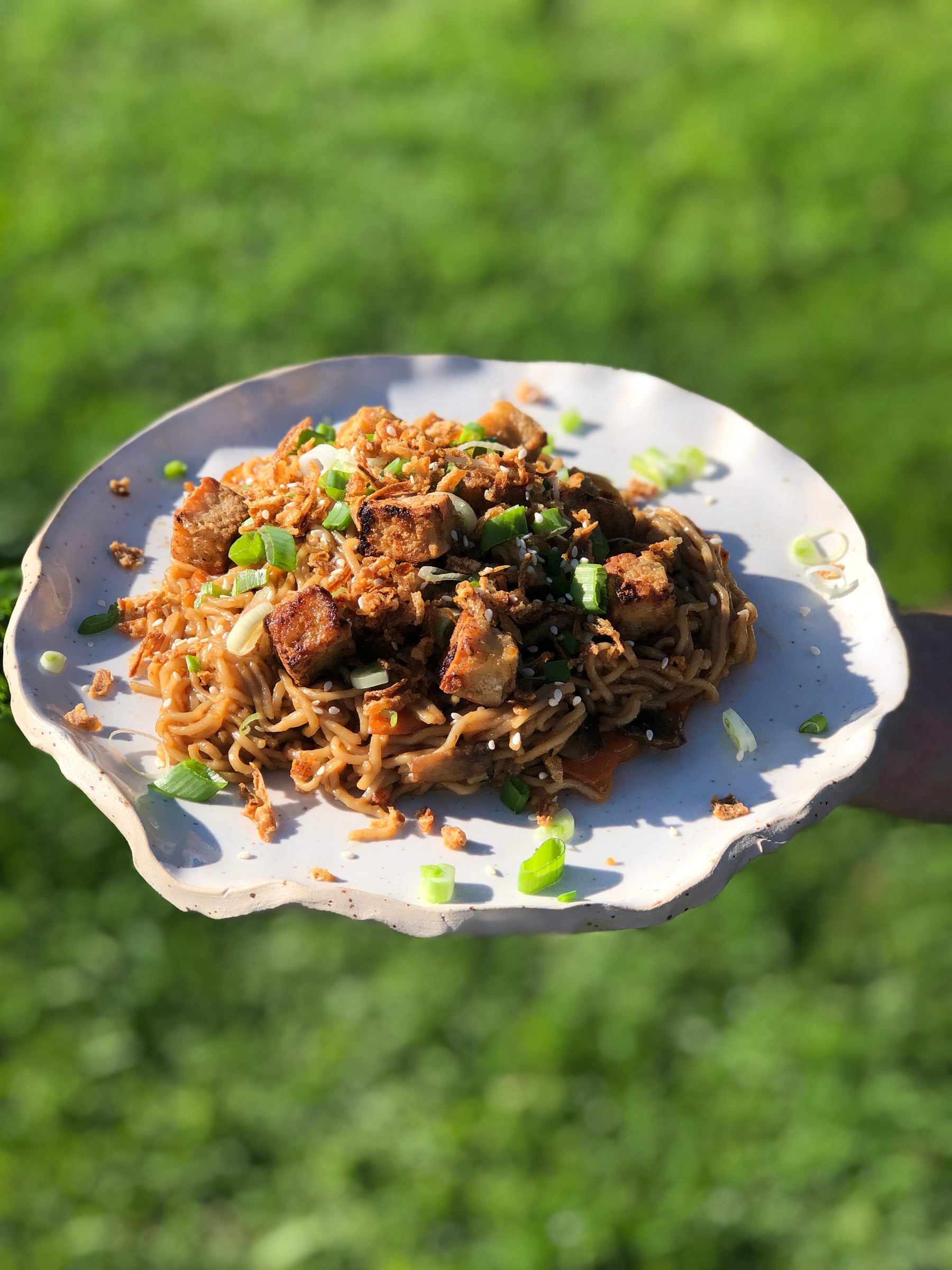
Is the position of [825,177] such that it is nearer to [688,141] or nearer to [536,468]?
[688,141]

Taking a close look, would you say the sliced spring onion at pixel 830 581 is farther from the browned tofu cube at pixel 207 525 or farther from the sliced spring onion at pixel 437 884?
the browned tofu cube at pixel 207 525

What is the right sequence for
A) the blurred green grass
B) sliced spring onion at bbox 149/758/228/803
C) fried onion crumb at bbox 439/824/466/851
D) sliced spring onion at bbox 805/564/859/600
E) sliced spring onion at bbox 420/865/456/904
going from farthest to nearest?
the blurred green grass
sliced spring onion at bbox 805/564/859/600
sliced spring onion at bbox 149/758/228/803
fried onion crumb at bbox 439/824/466/851
sliced spring onion at bbox 420/865/456/904

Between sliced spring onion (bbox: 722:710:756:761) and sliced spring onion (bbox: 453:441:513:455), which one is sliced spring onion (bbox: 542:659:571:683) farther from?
sliced spring onion (bbox: 453:441:513:455)

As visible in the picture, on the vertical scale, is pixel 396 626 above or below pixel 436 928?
above

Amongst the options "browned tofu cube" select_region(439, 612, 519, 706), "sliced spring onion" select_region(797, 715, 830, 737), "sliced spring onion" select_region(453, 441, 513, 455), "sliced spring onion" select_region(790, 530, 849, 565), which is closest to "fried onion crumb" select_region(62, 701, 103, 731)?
"browned tofu cube" select_region(439, 612, 519, 706)

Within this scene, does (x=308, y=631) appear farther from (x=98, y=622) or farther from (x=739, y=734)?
(x=739, y=734)

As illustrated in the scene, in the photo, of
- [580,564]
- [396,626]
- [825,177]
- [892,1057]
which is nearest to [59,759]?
[396,626]

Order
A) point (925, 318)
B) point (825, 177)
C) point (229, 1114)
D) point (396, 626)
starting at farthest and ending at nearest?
point (825, 177) < point (925, 318) < point (229, 1114) < point (396, 626)
